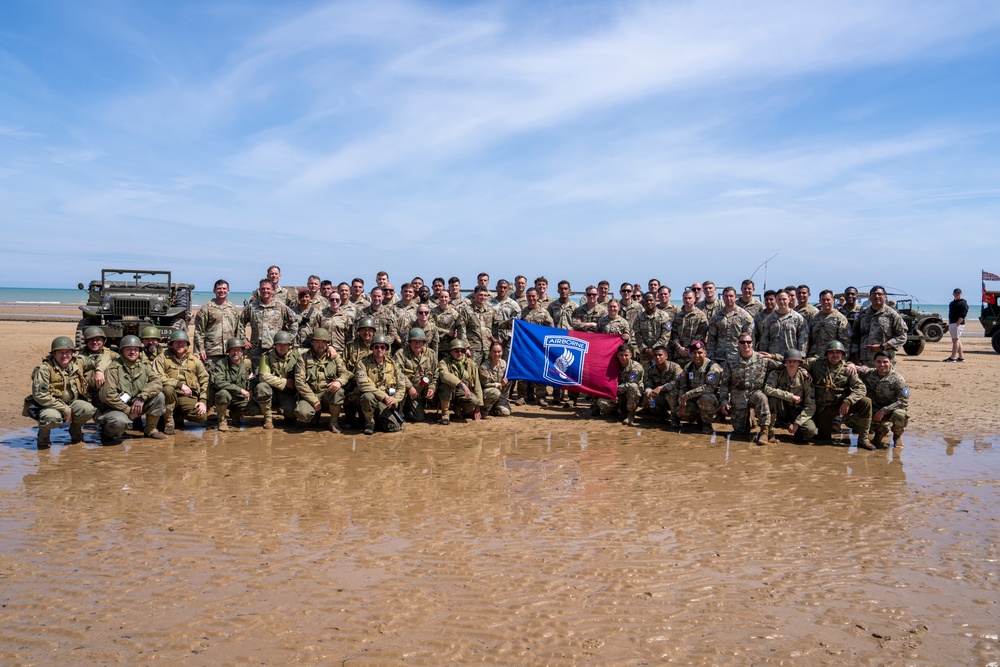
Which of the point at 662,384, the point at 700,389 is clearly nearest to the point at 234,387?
the point at 662,384

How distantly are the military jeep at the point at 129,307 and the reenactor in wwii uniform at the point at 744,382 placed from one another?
37.9 feet

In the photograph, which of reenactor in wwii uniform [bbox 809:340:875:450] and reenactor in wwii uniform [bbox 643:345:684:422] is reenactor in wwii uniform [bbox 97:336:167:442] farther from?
reenactor in wwii uniform [bbox 809:340:875:450]

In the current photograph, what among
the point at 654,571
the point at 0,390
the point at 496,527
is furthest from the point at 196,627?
→ the point at 0,390

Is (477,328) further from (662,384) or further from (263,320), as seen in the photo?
(263,320)

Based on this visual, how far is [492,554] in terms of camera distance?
5102 millimetres

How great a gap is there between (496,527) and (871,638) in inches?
104

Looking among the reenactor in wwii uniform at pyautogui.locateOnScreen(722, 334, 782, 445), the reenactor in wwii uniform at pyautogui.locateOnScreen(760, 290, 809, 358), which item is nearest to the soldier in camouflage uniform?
the reenactor in wwii uniform at pyautogui.locateOnScreen(722, 334, 782, 445)

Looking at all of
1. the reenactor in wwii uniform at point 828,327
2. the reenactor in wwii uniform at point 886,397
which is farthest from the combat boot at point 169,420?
the reenactor in wwii uniform at point 886,397

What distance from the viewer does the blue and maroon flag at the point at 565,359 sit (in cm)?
1082

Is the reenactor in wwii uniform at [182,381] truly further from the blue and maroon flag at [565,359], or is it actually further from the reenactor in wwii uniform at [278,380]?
the blue and maroon flag at [565,359]

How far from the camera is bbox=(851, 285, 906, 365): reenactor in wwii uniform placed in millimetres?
10078

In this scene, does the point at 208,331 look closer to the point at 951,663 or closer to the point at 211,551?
the point at 211,551

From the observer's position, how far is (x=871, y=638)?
13.1 ft

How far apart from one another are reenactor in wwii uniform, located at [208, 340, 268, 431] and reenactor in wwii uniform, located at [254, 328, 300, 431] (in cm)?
8
